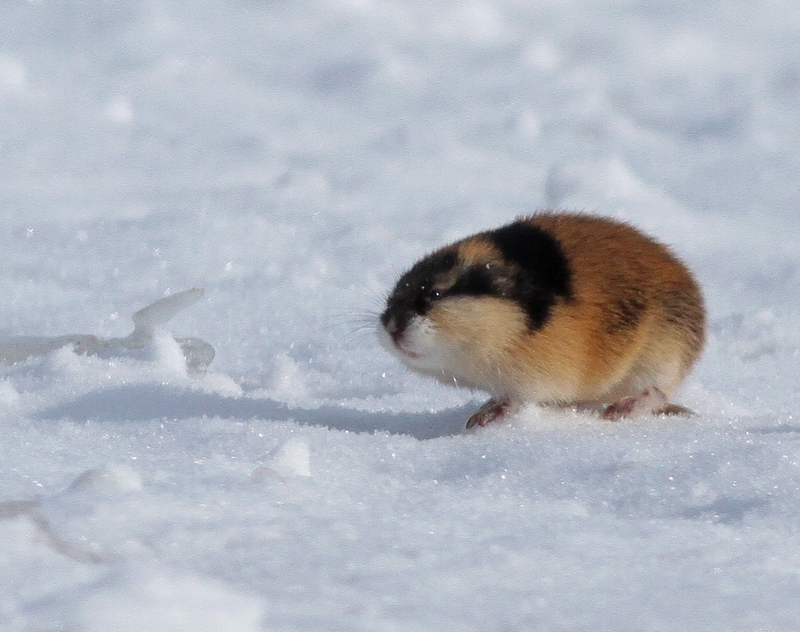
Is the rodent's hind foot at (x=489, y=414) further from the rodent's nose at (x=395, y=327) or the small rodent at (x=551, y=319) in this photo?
the rodent's nose at (x=395, y=327)

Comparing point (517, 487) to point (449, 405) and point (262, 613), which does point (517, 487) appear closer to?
point (262, 613)

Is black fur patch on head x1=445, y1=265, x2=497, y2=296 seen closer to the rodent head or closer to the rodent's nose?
the rodent head

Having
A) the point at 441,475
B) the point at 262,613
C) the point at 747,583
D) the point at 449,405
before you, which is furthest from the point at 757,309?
the point at 262,613

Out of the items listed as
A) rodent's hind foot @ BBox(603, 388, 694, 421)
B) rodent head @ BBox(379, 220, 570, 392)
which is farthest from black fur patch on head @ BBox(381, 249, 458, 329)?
rodent's hind foot @ BBox(603, 388, 694, 421)

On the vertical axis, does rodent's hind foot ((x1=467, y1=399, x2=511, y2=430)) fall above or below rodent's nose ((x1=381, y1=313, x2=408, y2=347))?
below

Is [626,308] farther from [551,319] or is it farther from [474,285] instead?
[474,285]

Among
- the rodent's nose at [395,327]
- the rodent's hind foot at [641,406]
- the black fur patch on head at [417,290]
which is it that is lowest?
the rodent's hind foot at [641,406]

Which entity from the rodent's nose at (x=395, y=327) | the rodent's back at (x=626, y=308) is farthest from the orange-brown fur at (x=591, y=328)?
the rodent's nose at (x=395, y=327)
